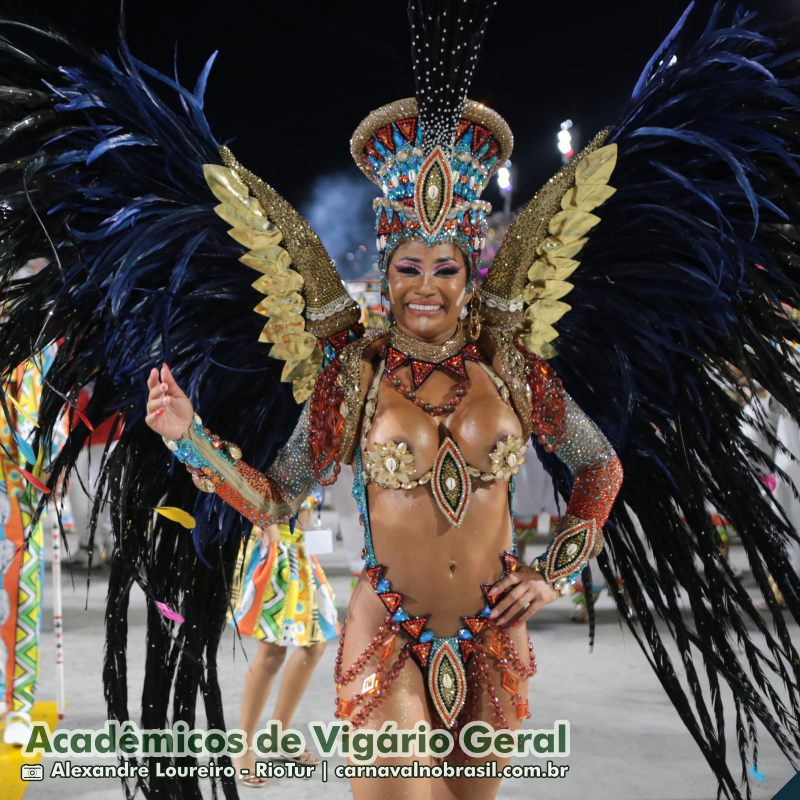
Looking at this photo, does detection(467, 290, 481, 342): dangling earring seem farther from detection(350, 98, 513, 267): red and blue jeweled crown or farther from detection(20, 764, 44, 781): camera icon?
detection(20, 764, 44, 781): camera icon

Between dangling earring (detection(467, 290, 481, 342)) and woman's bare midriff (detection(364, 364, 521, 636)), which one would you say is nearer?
woman's bare midriff (detection(364, 364, 521, 636))

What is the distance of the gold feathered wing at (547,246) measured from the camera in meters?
2.57

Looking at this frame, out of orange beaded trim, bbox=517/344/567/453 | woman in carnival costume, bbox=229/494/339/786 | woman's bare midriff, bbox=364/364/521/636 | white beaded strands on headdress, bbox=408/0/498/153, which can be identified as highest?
white beaded strands on headdress, bbox=408/0/498/153

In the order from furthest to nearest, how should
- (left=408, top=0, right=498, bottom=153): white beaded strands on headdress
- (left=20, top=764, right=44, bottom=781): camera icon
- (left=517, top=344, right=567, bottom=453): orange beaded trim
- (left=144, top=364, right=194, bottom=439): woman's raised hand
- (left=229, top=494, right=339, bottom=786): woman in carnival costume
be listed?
(left=229, top=494, right=339, bottom=786): woman in carnival costume
(left=20, top=764, right=44, bottom=781): camera icon
(left=517, top=344, right=567, bottom=453): orange beaded trim
(left=408, top=0, right=498, bottom=153): white beaded strands on headdress
(left=144, top=364, right=194, bottom=439): woman's raised hand

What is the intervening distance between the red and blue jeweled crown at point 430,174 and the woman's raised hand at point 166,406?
620 mm

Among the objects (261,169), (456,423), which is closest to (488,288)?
(456,423)

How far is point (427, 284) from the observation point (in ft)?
7.90

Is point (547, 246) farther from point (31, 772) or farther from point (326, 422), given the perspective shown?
point (31, 772)

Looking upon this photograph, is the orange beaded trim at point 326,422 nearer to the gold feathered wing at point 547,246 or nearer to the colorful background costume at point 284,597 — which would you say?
the gold feathered wing at point 547,246

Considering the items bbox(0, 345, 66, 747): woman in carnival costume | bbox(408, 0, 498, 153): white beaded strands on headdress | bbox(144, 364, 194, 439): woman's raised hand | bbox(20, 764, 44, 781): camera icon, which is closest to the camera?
bbox(144, 364, 194, 439): woman's raised hand

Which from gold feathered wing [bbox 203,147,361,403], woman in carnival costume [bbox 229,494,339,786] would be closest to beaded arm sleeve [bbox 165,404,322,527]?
gold feathered wing [bbox 203,147,361,403]

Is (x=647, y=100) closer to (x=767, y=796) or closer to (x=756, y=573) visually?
(x=756, y=573)

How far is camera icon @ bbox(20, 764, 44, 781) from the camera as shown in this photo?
377 centimetres

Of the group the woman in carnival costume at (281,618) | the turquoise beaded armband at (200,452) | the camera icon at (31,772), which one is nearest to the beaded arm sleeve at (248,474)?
the turquoise beaded armband at (200,452)
